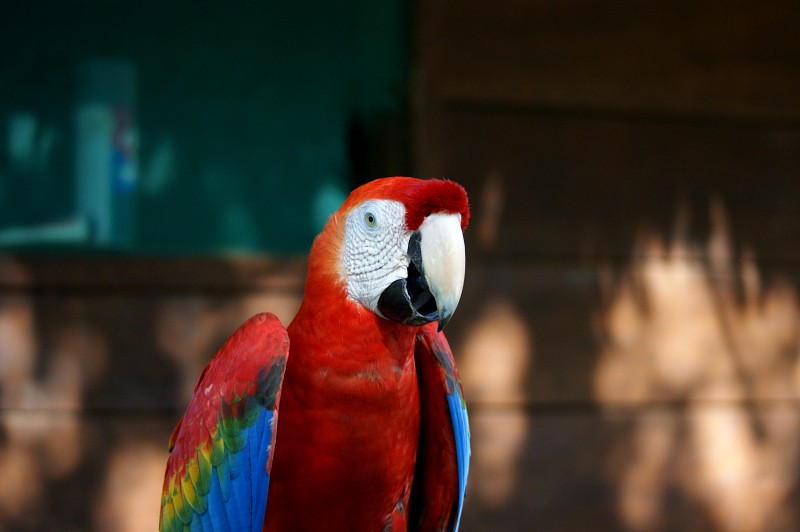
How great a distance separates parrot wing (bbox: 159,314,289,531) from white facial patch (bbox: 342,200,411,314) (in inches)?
5.3

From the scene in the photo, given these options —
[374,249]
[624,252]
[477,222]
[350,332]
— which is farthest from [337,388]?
[624,252]

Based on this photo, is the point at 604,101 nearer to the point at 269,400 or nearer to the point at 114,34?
the point at 114,34

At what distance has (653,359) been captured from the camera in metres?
2.33

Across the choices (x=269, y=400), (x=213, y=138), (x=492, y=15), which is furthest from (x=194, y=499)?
(x=492, y=15)

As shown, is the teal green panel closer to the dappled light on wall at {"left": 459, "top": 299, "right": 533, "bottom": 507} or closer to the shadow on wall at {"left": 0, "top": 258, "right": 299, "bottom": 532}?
the shadow on wall at {"left": 0, "top": 258, "right": 299, "bottom": 532}

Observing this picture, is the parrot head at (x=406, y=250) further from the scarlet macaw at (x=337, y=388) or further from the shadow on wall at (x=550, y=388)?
the shadow on wall at (x=550, y=388)

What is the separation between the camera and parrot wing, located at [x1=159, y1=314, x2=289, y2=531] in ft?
3.56

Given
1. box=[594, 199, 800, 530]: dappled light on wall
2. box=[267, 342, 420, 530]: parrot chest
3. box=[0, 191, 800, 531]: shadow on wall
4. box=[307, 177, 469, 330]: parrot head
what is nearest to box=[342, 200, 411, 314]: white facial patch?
box=[307, 177, 469, 330]: parrot head

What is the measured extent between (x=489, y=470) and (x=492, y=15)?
3.97ft

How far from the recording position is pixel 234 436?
3.63ft

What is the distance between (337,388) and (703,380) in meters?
1.61

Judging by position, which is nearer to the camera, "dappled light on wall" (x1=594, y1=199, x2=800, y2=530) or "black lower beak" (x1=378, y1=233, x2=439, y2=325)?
"black lower beak" (x1=378, y1=233, x2=439, y2=325)

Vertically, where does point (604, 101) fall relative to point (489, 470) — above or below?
above

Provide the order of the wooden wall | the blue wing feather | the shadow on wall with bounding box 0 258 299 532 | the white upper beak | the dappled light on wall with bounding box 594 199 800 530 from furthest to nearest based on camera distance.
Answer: the dappled light on wall with bounding box 594 199 800 530
the wooden wall
the shadow on wall with bounding box 0 258 299 532
the blue wing feather
the white upper beak
